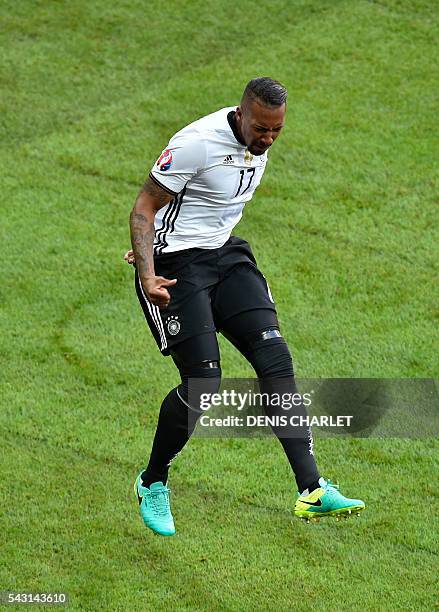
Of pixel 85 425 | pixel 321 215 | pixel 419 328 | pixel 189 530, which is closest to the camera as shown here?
pixel 189 530

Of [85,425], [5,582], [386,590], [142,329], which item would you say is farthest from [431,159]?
[5,582]

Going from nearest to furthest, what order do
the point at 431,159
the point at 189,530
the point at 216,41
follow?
the point at 189,530 < the point at 431,159 < the point at 216,41

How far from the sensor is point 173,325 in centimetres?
642

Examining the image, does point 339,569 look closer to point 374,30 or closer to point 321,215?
point 321,215

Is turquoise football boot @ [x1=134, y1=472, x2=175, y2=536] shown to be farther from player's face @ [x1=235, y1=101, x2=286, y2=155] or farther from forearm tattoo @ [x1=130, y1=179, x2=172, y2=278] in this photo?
player's face @ [x1=235, y1=101, x2=286, y2=155]

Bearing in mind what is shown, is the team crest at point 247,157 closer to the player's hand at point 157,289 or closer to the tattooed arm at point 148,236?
the tattooed arm at point 148,236

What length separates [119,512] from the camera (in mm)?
7559

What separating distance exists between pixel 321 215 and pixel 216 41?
3.38 meters

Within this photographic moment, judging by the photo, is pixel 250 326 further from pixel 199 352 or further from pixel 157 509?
pixel 157 509

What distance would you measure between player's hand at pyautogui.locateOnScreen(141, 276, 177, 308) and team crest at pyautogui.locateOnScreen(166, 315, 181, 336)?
237 millimetres

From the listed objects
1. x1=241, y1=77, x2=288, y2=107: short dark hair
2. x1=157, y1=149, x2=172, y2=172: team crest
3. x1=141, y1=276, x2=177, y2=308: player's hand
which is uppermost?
x1=241, y1=77, x2=288, y2=107: short dark hair

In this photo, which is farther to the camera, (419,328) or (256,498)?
(419,328)

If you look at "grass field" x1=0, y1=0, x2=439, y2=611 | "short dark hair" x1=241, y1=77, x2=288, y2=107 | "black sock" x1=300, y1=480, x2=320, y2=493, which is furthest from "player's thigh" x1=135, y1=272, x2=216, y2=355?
"grass field" x1=0, y1=0, x2=439, y2=611

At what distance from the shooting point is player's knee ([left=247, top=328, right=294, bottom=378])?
6.38 metres
